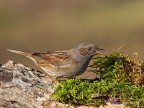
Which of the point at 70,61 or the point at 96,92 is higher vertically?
the point at 70,61

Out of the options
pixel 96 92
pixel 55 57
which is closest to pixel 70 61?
pixel 55 57

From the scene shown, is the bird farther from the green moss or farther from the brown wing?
the green moss

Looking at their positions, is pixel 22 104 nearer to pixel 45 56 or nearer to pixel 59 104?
Answer: pixel 59 104

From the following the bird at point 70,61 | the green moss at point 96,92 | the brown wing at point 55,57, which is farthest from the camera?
the brown wing at point 55,57

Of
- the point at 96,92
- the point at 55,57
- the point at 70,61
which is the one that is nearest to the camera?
the point at 96,92

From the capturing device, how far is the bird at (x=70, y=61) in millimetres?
12102

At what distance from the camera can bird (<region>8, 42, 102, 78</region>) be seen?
39.7 ft

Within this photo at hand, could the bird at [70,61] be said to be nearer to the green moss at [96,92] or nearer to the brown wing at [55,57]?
the brown wing at [55,57]

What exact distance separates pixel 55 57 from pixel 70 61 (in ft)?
1.14

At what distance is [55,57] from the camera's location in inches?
494

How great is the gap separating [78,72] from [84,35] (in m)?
23.7

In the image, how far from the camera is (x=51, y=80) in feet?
37.3

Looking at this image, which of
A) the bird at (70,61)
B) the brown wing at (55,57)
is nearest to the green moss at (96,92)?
the bird at (70,61)

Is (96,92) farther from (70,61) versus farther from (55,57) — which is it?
(55,57)
